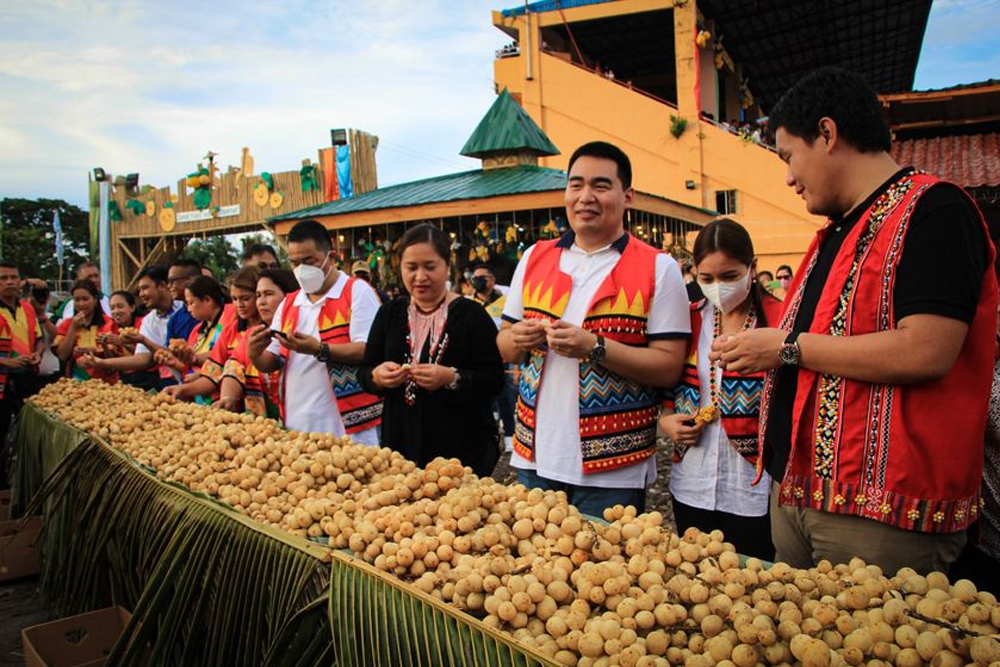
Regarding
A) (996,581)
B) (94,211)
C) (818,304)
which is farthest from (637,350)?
(94,211)

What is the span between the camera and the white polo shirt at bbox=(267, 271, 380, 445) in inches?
148

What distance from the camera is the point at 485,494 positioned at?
181 cm

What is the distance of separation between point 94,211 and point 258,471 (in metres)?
21.2

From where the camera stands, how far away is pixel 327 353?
141 inches

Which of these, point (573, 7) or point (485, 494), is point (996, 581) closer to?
point (485, 494)

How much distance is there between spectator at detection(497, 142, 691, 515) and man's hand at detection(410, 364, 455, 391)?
0.38 meters

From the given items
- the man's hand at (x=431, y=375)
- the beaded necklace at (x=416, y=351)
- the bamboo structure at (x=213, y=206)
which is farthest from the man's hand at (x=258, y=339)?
the bamboo structure at (x=213, y=206)

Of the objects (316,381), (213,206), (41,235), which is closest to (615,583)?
(316,381)

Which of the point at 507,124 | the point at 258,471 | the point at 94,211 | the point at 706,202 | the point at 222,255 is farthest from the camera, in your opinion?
the point at 222,255

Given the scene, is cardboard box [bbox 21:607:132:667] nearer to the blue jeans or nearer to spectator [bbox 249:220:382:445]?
spectator [bbox 249:220:382:445]

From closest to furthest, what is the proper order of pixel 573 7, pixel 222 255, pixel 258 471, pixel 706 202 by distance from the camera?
1. pixel 258 471
2. pixel 706 202
3. pixel 573 7
4. pixel 222 255

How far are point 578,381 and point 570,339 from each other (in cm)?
26

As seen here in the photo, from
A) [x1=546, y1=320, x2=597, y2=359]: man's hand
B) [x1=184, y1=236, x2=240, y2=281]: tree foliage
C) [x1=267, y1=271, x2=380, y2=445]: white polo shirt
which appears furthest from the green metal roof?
[x1=184, y1=236, x2=240, y2=281]: tree foliage

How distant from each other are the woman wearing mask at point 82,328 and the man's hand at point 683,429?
214 inches
